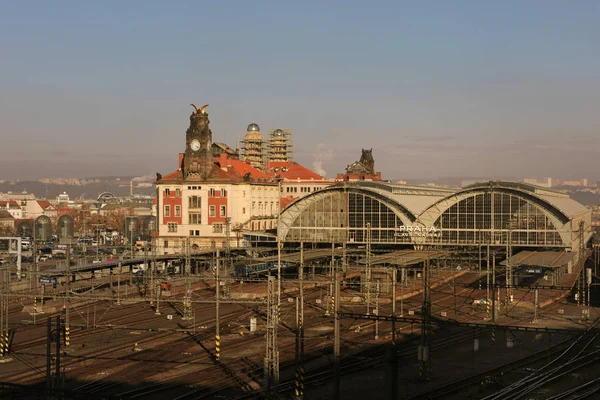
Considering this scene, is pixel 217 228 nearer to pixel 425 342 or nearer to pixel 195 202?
pixel 195 202

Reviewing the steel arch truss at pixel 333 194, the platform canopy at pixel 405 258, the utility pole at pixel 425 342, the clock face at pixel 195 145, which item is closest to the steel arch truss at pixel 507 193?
the steel arch truss at pixel 333 194

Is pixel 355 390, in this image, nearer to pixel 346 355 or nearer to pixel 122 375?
pixel 346 355

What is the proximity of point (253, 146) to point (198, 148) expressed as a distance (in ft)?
140

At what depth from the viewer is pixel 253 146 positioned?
130m

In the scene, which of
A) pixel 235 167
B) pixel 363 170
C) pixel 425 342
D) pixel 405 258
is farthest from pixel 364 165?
pixel 425 342

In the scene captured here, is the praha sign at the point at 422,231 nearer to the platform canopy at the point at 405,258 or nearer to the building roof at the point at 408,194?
the building roof at the point at 408,194

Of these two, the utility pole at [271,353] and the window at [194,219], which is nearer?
the utility pole at [271,353]

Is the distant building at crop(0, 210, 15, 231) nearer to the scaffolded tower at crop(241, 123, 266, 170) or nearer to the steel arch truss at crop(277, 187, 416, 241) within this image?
the scaffolded tower at crop(241, 123, 266, 170)

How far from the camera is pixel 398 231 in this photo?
7688cm

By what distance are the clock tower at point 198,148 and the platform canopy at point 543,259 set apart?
110 ft

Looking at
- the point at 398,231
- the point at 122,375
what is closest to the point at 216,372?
the point at 122,375

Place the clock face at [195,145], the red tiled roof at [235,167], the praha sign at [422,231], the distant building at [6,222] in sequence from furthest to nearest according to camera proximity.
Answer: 1. the distant building at [6,222]
2. the red tiled roof at [235,167]
3. the clock face at [195,145]
4. the praha sign at [422,231]

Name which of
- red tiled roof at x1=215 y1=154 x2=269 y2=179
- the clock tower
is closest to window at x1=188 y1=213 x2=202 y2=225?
the clock tower

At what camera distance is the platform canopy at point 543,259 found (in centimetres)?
5988
